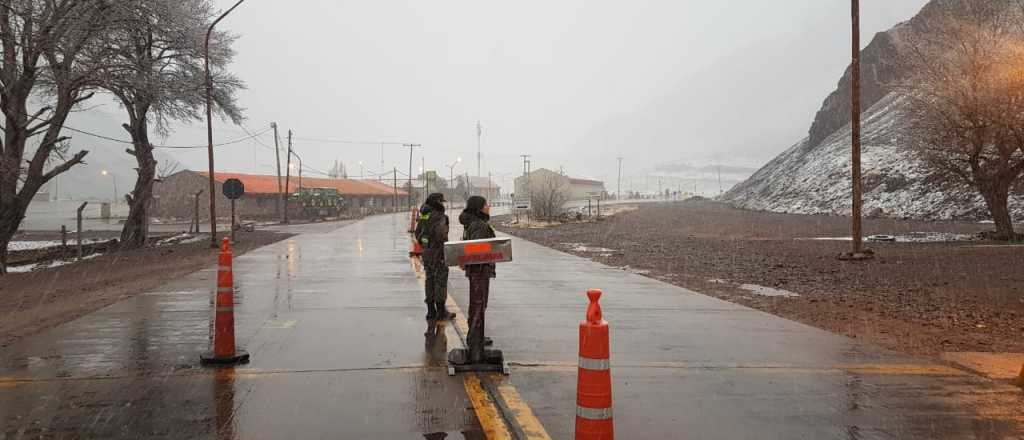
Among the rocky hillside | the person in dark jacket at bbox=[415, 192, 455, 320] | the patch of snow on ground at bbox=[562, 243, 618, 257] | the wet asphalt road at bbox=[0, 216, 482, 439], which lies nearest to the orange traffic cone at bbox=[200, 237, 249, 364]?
the wet asphalt road at bbox=[0, 216, 482, 439]

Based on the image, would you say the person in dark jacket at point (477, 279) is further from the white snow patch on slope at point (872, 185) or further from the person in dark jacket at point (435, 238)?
the white snow patch on slope at point (872, 185)

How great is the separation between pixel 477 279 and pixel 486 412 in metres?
1.32

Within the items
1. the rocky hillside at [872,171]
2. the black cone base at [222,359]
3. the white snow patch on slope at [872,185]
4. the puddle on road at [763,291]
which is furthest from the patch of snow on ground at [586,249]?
the black cone base at [222,359]

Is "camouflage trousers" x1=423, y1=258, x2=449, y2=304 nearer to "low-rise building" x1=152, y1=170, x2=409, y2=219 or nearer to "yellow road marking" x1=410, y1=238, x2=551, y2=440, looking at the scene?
"yellow road marking" x1=410, y1=238, x2=551, y2=440

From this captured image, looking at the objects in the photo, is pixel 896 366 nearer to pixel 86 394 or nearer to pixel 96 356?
pixel 86 394

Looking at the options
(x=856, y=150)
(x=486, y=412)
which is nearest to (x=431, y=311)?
(x=486, y=412)

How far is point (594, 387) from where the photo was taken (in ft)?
11.5

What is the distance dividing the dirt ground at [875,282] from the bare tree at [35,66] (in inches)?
616

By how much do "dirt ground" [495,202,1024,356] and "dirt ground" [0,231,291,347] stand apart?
33.9 feet

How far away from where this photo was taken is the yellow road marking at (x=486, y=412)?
4.33 m

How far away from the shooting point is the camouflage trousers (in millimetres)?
7977

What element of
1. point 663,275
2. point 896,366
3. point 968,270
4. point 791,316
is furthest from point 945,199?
point 896,366

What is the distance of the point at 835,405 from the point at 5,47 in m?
21.9

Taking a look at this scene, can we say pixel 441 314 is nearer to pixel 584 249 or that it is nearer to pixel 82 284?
pixel 82 284
